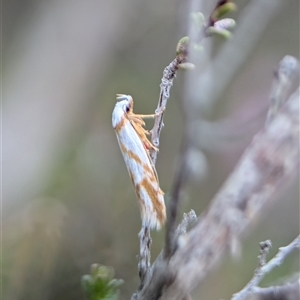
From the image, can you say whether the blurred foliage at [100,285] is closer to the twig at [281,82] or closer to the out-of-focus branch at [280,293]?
the out-of-focus branch at [280,293]

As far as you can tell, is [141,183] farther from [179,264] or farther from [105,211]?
[105,211]

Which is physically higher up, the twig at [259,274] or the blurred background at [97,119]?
the blurred background at [97,119]

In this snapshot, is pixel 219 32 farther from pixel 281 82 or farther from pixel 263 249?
pixel 263 249

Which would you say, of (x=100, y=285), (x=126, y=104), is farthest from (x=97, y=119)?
(x=100, y=285)

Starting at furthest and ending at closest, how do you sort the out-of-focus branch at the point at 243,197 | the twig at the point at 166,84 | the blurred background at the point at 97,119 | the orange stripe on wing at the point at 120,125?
1. the blurred background at the point at 97,119
2. the orange stripe on wing at the point at 120,125
3. the twig at the point at 166,84
4. the out-of-focus branch at the point at 243,197

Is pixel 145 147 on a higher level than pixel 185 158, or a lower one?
higher

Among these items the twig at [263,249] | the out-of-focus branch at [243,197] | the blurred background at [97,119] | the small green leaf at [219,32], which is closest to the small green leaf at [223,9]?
the small green leaf at [219,32]

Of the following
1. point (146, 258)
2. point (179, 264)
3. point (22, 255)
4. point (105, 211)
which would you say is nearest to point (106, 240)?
point (105, 211)
